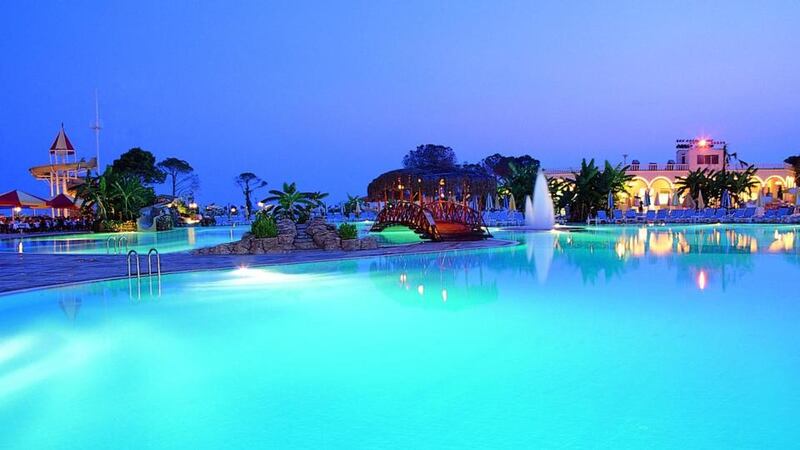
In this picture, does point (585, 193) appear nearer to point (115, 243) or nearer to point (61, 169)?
point (115, 243)

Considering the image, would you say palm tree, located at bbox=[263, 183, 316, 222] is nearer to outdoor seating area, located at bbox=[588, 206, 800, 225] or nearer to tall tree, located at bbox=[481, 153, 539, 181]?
outdoor seating area, located at bbox=[588, 206, 800, 225]

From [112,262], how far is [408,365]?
9.22 metres

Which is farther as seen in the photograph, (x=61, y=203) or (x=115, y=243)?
(x=61, y=203)

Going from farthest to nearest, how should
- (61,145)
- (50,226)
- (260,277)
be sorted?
(61,145)
(50,226)
(260,277)

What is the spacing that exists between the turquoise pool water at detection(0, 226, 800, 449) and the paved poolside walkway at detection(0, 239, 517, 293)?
82 cm

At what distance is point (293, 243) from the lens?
1495 cm

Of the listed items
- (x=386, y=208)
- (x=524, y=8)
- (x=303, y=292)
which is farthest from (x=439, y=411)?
(x=524, y=8)

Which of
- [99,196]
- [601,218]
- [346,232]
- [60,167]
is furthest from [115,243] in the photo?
[60,167]

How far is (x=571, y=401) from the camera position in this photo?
3818 mm

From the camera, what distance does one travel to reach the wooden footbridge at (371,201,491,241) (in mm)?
17359

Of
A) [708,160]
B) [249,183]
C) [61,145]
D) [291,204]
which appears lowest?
[291,204]

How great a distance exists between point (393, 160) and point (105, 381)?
79.5 meters

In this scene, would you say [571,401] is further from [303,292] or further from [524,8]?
[524,8]

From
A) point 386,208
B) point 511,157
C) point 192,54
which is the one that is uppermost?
point 192,54
